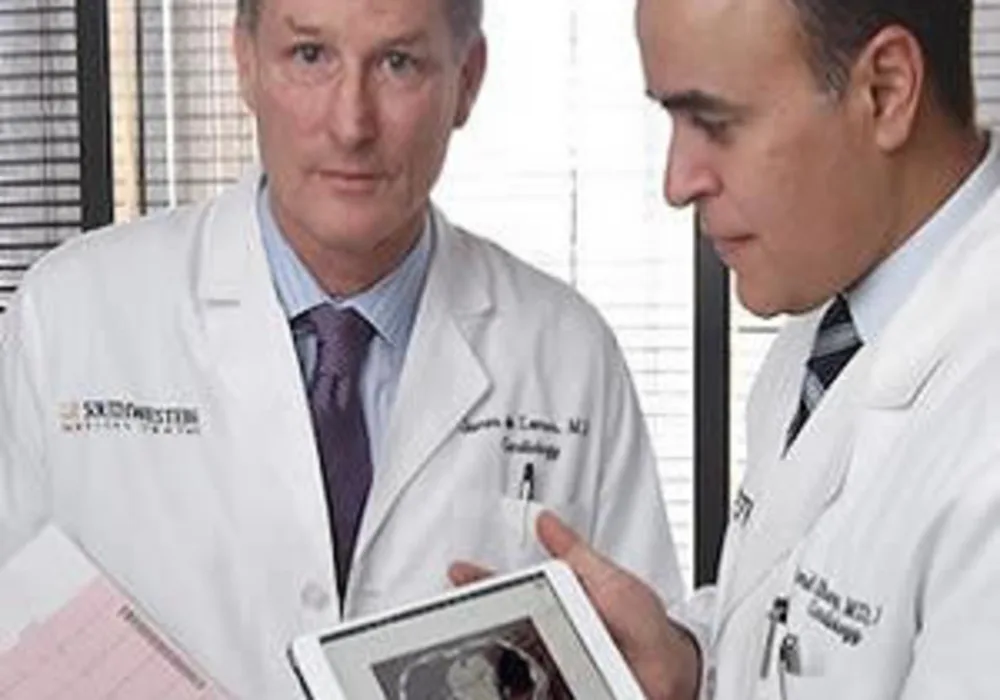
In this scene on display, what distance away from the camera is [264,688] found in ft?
4.26

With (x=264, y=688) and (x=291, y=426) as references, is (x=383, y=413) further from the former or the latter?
(x=264, y=688)

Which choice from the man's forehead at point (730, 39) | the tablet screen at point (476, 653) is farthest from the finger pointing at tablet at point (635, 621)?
the man's forehead at point (730, 39)

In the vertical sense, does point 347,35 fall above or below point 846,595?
above

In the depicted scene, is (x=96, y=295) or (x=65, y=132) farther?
(x=65, y=132)

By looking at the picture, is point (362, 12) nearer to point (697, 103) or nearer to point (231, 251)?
point (231, 251)

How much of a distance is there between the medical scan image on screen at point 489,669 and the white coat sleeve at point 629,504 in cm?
45

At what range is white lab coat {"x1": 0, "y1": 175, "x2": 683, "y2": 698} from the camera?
131 cm

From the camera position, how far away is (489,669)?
37.2 inches

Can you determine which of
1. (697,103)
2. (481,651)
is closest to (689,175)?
(697,103)

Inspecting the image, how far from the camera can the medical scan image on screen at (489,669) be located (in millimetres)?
920

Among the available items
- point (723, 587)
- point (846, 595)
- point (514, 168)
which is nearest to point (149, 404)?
point (723, 587)

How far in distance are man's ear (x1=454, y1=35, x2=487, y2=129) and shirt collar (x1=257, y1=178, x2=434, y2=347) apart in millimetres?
109

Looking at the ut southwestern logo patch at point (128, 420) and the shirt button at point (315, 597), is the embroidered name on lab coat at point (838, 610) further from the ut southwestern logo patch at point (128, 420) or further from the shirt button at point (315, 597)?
the ut southwestern logo patch at point (128, 420)

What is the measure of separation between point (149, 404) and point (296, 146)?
0.26 metres
